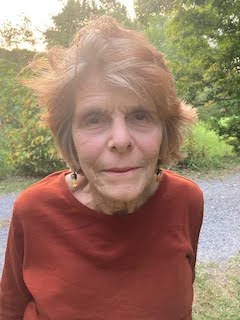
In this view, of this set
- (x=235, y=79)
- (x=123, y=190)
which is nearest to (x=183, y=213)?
(x=123, y=190)

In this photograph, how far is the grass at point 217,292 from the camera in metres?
3.54

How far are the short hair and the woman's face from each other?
0.15ft

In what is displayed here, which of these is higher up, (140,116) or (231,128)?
(140,116)

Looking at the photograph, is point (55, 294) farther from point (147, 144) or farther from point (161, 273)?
point (147, 144)

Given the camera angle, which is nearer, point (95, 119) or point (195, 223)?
point (95, 119)

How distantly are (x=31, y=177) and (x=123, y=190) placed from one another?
857cm

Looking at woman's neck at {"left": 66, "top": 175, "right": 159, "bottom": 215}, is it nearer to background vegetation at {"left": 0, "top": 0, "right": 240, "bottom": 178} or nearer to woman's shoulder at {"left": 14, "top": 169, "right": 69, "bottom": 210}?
woman's shoulder at {"left": 14, "top": 169, "right": 69, "bottom": 210}

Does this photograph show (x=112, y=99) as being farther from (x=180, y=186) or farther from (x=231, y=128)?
(x=231, y=128)

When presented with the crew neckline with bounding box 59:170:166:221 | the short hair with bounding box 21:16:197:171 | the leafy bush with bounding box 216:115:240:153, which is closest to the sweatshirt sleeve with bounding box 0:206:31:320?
the crew neckline with bounding box 59:170:166:221

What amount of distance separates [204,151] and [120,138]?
31.7ft

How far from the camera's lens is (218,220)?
22.1 ft

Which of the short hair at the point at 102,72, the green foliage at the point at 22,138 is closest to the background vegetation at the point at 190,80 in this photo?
the green foliage at the point at 22,138

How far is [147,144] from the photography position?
1377 mm

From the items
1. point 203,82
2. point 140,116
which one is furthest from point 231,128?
point 140,116
